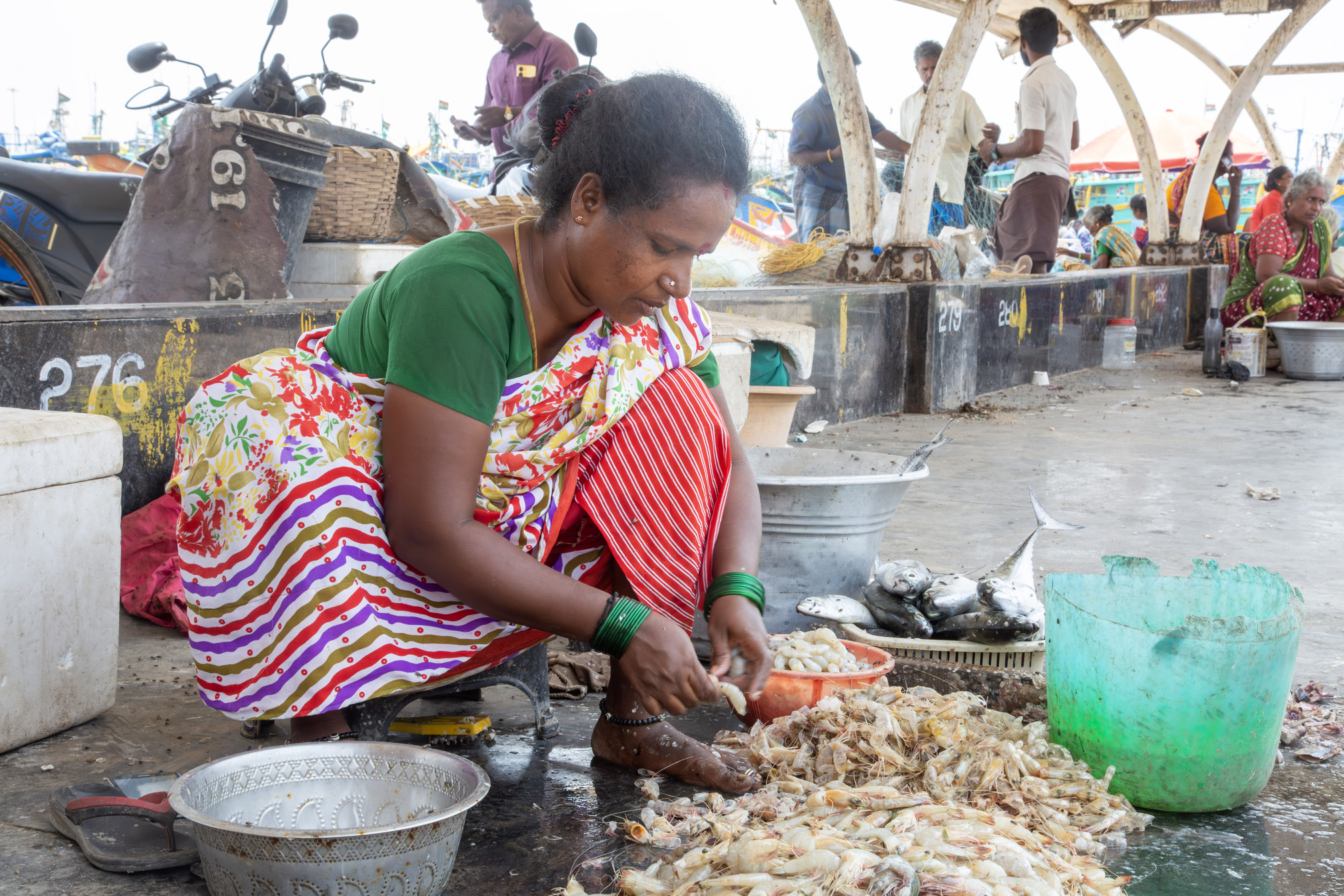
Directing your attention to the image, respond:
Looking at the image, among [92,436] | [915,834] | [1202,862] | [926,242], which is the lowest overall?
[1202,862]

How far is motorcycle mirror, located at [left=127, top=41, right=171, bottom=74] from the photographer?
14.0 feet

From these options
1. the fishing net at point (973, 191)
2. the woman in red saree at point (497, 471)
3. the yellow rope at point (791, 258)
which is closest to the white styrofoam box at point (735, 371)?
the woman in red saree at point (497, 471)

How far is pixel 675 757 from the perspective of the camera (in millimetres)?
2156

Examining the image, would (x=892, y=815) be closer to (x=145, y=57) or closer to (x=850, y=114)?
(x=145, y=57)

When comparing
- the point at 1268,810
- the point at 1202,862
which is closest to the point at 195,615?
the point at 1202,862

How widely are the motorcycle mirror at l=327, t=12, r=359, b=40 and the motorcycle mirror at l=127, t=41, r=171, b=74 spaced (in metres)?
0.75

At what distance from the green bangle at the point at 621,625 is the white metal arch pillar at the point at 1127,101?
11.0 m

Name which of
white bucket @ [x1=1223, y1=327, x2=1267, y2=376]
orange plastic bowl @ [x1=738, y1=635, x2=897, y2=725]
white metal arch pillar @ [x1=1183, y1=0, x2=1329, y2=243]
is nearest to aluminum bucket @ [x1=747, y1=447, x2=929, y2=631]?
orange plastic bowl @ [x1=738, y1=635, x2=897, y2=725]

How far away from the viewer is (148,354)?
3.10 meters

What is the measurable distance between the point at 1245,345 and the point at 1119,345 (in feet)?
4.33

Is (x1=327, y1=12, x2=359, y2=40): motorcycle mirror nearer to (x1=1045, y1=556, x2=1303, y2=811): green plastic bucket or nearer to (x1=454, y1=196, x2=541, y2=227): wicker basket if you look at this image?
(x1=454, y1=196, x2=541, y2=227): wicker basket

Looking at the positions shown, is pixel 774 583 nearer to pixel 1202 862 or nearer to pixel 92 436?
pixel 1202 862

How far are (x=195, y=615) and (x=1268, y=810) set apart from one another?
78.9 inches

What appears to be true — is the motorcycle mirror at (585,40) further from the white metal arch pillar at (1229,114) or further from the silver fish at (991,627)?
the white metal arch pillar at (1229,114)
